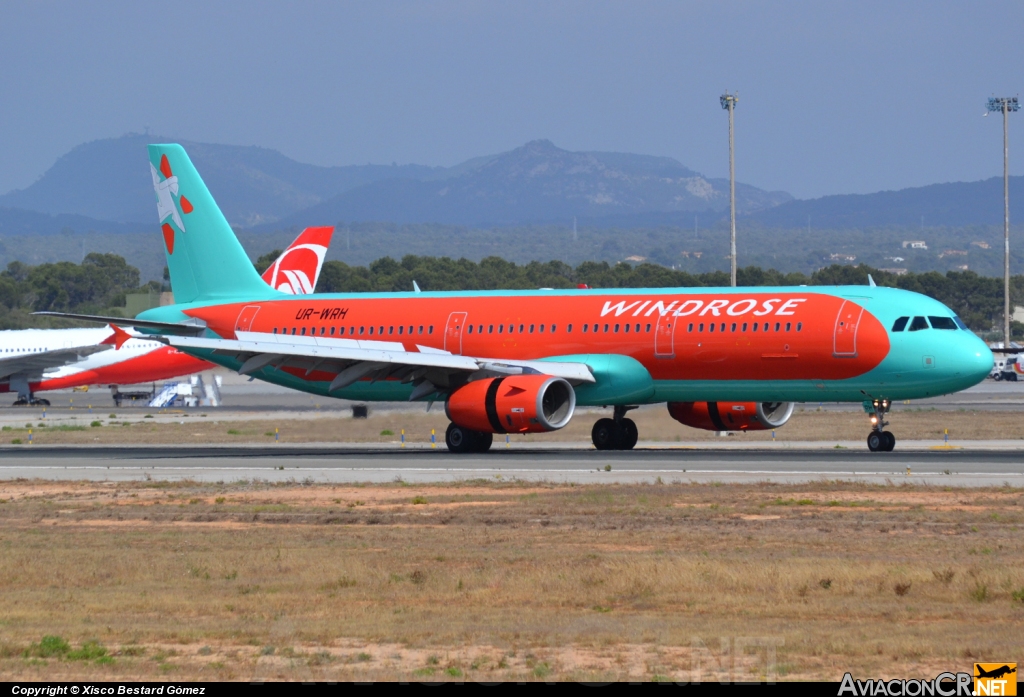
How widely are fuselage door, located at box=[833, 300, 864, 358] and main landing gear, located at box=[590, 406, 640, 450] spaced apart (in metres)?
6.73

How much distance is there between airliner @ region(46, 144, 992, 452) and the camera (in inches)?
1332

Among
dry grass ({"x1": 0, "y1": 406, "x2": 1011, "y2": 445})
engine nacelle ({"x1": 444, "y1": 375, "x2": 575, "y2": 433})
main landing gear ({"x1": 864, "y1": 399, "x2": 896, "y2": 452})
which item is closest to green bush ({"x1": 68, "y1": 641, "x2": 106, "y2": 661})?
engine nacelle ({"x1": 444, "y1": 375, "x2": 575, "y2": 433})

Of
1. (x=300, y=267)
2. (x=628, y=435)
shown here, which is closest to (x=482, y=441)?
(x=628, y=435)

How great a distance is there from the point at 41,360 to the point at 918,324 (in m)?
56.3

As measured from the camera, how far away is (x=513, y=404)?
3444cm

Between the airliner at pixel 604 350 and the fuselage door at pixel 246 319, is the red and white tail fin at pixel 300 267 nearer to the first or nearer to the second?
the fuselage door at pixel 246 319

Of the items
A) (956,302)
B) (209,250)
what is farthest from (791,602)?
(956,302)

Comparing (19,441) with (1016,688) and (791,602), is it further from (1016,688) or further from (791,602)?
(1016,688)

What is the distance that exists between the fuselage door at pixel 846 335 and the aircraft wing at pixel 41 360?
52.2m

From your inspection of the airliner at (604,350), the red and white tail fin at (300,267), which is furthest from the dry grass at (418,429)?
the red and white tail fin at (300,267)

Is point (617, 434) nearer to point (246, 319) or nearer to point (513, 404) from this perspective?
point (513, 404)

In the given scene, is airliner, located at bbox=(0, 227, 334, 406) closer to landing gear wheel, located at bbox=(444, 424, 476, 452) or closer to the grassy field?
landing gear wheel, located at bbox=(444, 424, 476, 452)

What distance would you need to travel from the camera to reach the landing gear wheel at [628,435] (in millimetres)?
38438

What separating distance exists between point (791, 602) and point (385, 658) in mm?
4723
